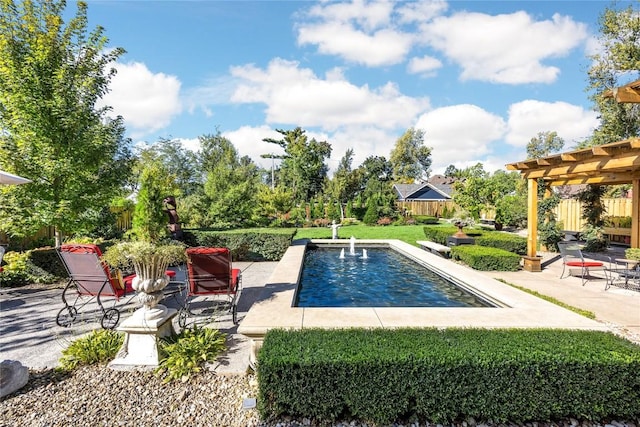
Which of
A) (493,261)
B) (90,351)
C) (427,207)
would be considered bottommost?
(90,351)

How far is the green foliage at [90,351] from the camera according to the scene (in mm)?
3854

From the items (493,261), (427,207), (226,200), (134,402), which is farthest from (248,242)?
(427,207)

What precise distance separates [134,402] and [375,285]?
5.56m

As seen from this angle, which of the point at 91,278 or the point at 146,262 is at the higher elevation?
the point at 146,262

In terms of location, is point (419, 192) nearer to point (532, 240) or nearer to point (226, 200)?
point (226, 200)

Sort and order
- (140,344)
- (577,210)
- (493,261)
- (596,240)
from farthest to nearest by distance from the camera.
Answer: (577,210) < (596,240) < (493,261) < (140,344)

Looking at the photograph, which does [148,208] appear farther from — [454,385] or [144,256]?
[454,385]

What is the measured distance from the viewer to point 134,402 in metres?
3.17

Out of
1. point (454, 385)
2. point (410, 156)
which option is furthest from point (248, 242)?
point (410, 156)

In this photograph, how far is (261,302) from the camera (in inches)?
201

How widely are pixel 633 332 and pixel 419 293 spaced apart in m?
3.33

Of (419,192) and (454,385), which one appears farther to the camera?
(419,192)

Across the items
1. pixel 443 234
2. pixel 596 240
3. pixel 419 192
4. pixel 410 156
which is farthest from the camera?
pixel 410 156

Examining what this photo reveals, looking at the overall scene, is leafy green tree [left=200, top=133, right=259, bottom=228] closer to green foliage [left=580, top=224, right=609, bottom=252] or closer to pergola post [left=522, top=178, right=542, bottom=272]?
pergola post [left=522, top=178, right=542, bottom=272]
